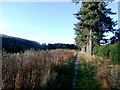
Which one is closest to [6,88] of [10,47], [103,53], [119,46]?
[10,47]

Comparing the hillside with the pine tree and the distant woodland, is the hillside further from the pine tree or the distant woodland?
the pine tree

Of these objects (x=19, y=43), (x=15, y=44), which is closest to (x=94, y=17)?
(x=19, y=43)

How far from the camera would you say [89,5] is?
109 ft

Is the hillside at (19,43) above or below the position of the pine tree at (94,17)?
below

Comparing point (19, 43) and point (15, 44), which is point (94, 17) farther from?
point (15, 44)

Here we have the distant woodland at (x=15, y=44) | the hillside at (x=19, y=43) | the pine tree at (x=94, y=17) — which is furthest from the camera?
the pine tree at (x=94, y=17)

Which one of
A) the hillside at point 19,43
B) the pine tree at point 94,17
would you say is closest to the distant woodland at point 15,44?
the hillside at point 19,43

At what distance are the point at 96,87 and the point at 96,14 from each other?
23299 mm

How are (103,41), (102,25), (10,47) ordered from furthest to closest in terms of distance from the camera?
(103,41), (102,25), (10,47)

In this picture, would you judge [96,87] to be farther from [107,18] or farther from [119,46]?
[107,18]

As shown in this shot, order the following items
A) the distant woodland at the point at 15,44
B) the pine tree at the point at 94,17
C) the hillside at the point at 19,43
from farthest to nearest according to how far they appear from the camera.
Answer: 1. the pine tree at the point at 94,17
2. the hillside at the point at 19,43
3. the distant woodland at the point at 15,44

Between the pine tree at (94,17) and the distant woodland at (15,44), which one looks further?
the pine tree at (94,17)

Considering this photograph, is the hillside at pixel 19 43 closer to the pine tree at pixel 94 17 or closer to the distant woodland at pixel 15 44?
the distant woodland at pixel 15 44

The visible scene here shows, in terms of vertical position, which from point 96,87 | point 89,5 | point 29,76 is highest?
point 89,5
